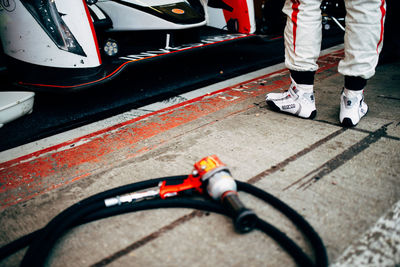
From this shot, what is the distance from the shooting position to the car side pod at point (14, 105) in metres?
2.32

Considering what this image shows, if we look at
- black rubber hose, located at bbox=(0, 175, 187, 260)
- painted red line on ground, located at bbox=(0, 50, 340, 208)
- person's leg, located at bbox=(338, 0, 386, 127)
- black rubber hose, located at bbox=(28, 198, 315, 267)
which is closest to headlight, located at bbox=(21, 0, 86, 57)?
painted red line on ground, located at bbox=(0, 50, 340, 208)

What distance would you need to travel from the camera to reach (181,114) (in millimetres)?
2311

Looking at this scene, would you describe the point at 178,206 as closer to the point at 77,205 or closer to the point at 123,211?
the point at 123,211

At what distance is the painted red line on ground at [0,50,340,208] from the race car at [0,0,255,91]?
1.60 feet

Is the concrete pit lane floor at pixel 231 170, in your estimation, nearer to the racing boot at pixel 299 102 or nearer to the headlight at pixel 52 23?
the racing boot at pixel 299 102

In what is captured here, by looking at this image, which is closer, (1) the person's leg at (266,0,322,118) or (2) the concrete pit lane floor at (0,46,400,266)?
(2) the concrete pit lane floor at (0,46,400,266)

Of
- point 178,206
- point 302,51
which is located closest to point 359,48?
point 302,51

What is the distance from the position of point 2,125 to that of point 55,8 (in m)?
0.97

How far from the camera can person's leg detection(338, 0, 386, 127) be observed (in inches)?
69.8

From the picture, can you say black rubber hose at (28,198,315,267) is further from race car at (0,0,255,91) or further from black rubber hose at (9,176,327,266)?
race car at (0,0,255,91)

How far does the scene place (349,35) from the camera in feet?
6.14

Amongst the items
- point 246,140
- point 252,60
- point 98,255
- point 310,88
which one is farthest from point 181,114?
point 252,60

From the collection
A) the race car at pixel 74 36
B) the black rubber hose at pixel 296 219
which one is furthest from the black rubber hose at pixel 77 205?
the race car at pixel 74 36

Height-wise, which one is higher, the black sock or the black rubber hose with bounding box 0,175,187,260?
the black sock
